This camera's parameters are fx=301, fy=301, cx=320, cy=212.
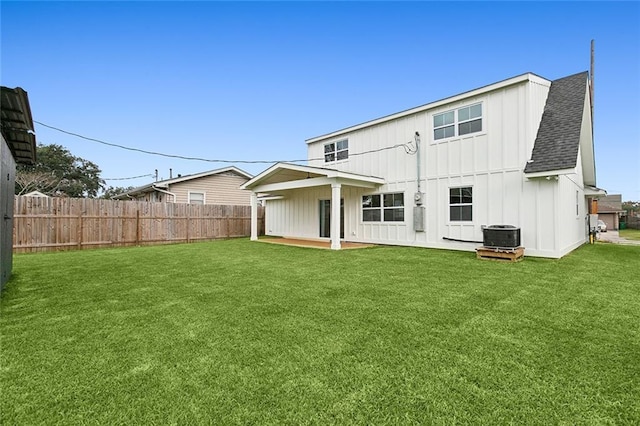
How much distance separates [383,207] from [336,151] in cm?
387

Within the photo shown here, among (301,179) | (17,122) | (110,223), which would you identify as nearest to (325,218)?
(301,179)

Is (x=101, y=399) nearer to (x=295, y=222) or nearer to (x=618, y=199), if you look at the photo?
(x=295, y=222)

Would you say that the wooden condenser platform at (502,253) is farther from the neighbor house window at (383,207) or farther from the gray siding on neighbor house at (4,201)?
the gray siding on neighbor house at (4,201)

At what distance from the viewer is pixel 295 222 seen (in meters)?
15.3

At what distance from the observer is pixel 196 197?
17.6m

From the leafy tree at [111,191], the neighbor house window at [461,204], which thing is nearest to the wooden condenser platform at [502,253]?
the neighbor house window at [461,204]

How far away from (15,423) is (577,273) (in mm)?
8500

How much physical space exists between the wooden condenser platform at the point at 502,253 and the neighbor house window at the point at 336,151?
7217mm

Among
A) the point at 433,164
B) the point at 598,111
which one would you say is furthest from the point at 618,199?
the point at 433,164

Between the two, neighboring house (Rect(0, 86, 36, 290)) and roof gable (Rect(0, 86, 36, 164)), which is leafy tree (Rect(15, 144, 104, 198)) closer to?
roof gable (Rect(0, 86, 36, 164))

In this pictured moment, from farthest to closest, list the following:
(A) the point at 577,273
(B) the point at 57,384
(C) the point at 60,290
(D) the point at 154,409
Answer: (A) the point at 577,273 < (C) the point at 60,290 < (B) the point at 57,384 < (D) the point at 154,409

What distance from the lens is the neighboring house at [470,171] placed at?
8.30 m

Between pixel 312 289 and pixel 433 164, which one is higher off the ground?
pixel 433 164

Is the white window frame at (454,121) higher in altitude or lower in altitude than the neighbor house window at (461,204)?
higher
